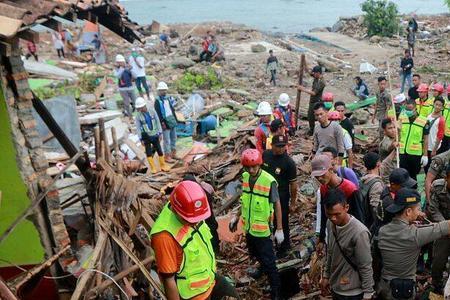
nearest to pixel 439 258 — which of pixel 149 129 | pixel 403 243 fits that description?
pixel 403 243

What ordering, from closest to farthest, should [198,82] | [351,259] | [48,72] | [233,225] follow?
[351,259]
[233,225]
[48,72]
[198,82]

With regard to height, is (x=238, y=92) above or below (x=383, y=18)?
below

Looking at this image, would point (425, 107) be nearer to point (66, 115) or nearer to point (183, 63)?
point (66, 115)

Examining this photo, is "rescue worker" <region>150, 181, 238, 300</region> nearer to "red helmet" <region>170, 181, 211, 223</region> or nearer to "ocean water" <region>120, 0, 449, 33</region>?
"red helmet" <region>170, 181, 211, 223</region>

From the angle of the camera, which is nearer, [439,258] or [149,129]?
[439,258]

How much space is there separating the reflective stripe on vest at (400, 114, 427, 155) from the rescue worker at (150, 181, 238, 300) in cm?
446

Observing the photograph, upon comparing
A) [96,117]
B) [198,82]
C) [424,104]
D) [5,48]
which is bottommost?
[198,82]

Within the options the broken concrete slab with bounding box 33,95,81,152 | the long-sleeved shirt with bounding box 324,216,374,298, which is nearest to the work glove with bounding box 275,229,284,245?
the long-sleeved shirt with bounding box 324,216,374,298

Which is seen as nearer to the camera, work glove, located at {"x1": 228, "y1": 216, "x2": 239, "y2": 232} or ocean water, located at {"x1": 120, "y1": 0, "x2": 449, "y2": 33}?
work glove, located at {"x1": 228, "y1": 216, "x2": 239, "y2": 232}

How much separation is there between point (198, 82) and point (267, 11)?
46.0 m

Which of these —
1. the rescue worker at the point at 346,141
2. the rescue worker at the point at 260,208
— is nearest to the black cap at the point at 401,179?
the rescue worker at the point at 260,208

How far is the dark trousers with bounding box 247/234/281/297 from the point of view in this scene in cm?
547

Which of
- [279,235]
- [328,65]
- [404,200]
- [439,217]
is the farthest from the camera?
[328,65]

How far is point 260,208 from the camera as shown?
211 inches
